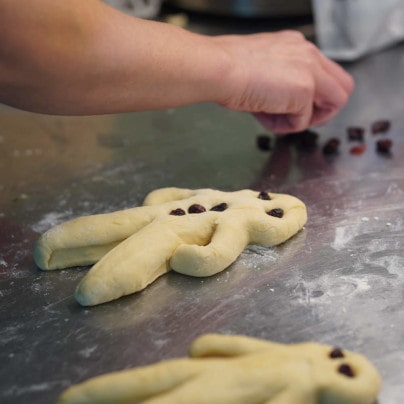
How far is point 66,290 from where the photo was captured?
1192 millimetres

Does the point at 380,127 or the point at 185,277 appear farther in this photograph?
the point at 380,127

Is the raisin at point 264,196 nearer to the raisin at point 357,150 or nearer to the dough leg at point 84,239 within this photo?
the dough leg at point 84,239

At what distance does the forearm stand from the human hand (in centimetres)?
5

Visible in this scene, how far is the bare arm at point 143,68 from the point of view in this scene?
1.08 meters

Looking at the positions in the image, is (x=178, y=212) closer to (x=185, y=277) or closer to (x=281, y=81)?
(x=185, y=277)

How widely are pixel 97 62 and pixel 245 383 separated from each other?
2.05ft

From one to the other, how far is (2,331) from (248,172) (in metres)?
0.73

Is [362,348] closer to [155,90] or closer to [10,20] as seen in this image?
[155,90]

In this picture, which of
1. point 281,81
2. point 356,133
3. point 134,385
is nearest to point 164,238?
point 134,385

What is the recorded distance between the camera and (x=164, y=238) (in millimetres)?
1182

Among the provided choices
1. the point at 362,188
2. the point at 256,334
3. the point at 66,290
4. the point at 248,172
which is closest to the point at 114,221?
the point at 66,290

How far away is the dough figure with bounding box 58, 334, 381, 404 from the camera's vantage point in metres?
0.83

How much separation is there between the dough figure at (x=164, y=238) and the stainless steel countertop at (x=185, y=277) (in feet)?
0.09

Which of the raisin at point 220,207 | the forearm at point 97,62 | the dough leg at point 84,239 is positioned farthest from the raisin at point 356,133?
the dough leg at point 84,239
